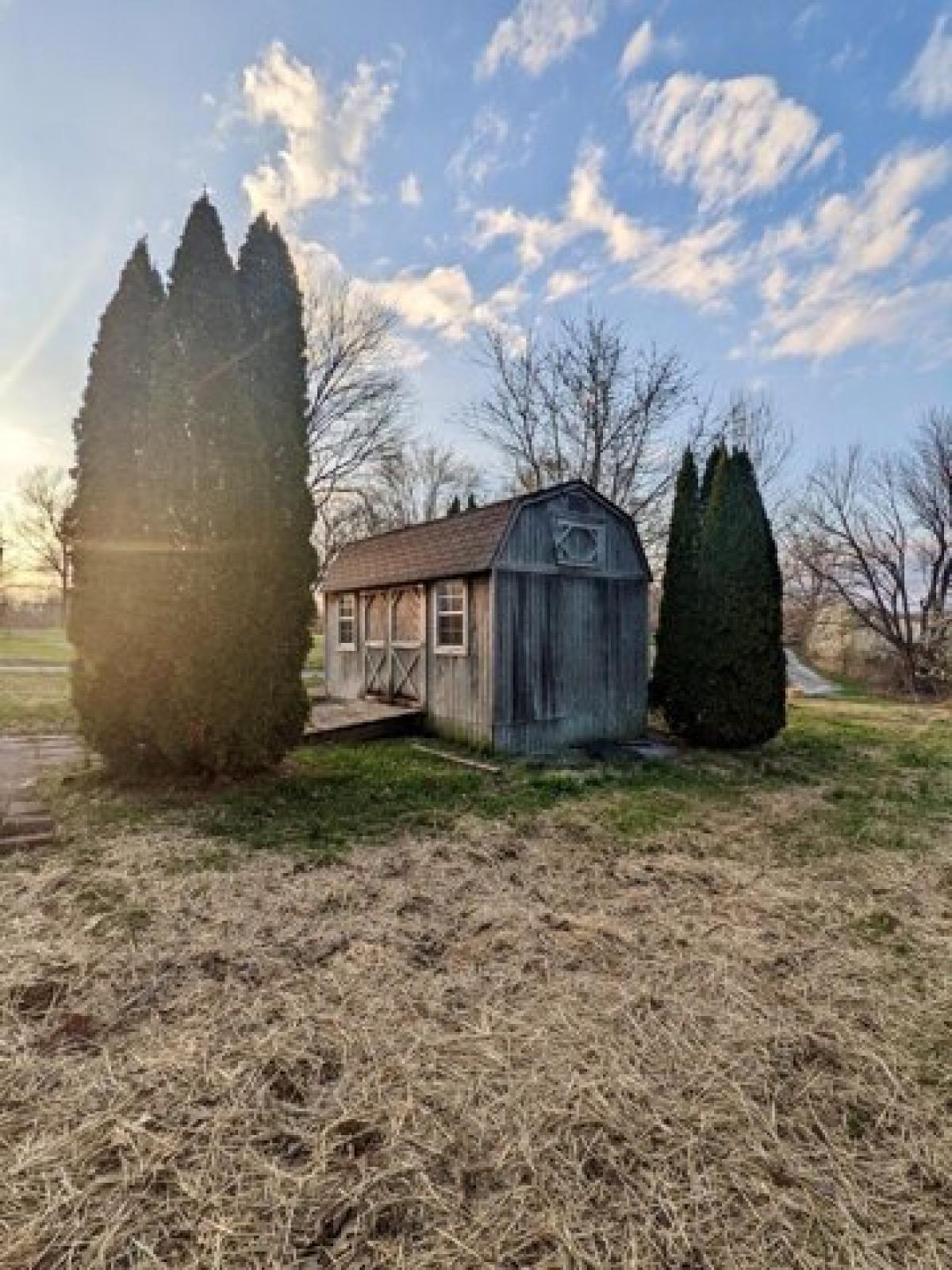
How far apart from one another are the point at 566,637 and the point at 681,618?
7.61 feet

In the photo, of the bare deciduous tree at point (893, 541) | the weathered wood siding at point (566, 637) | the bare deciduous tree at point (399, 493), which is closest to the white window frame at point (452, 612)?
the weathered wood siding at point (566, 637)

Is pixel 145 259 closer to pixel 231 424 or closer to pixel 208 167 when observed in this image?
pixel 208 167

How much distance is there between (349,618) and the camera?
1334cm

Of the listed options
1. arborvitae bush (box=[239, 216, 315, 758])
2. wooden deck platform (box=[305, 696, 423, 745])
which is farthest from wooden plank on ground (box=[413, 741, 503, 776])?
arborvitae bush (box=[239, 216, 315, 758])

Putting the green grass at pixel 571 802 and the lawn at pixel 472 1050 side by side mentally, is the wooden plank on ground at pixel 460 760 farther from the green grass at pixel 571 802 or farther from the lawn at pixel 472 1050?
the lawn at pixel 472 1050

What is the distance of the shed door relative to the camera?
435 inches

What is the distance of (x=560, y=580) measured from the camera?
1002 cm

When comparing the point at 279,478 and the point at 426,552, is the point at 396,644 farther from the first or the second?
the point at 279,478

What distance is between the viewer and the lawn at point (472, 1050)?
6.23ft

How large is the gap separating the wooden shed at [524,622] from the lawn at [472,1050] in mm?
3989

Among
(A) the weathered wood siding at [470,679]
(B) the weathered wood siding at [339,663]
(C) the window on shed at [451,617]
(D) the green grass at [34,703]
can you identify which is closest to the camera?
(A) the weathered wood siding at [470,679]

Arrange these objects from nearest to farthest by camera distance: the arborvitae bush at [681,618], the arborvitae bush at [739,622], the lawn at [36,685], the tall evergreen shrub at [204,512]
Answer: the tall evergreen shrub at [204,512] → the arborvitae bush at [739,622] → the arborvitae bush at [681,618] → the lawn at [36,685]

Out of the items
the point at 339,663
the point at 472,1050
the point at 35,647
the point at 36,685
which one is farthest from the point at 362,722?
the point at 35,647

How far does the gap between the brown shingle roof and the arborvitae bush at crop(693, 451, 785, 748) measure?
12.5 ft
